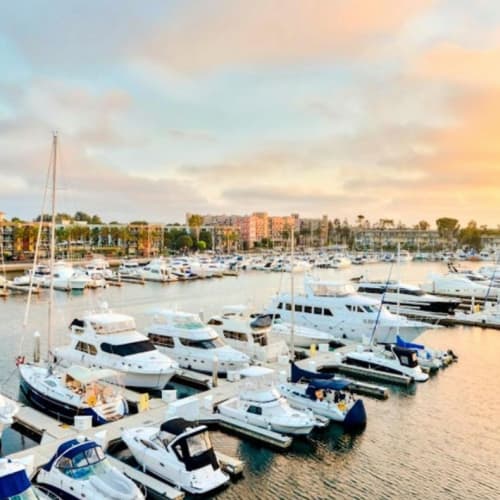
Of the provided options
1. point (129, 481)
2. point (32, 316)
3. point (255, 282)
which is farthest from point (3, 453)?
point (255, 282)

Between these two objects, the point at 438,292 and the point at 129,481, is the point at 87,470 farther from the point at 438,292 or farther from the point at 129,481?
the point at 438,292

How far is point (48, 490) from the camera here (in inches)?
575

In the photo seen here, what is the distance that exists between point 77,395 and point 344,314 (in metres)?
21.9

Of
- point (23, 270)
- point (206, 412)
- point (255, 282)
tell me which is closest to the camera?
point (206, 412)

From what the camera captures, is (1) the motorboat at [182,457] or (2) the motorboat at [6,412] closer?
(1) the motorboat at [182,457]

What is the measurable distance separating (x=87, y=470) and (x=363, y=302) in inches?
1029

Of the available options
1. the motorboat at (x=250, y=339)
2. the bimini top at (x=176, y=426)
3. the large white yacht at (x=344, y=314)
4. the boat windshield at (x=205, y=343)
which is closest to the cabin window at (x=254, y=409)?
the bimini top at (x=176, y=426)

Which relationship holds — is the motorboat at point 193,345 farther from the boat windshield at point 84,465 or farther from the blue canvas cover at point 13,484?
the blue canvas cover at point 13,484

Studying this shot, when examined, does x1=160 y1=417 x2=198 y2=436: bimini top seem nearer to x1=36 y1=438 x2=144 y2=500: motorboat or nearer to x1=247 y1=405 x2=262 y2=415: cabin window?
x1=36 y1=438 x2=144 y2=500: motorboat

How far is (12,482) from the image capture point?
1264 cm

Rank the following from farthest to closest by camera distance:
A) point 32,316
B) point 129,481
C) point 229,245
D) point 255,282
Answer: point 229,245 < point 255,282 < point 32,316 < point 129,481

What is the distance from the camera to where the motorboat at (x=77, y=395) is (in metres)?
20.2

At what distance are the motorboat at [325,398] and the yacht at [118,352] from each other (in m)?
6.12

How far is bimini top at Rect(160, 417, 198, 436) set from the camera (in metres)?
16.5
